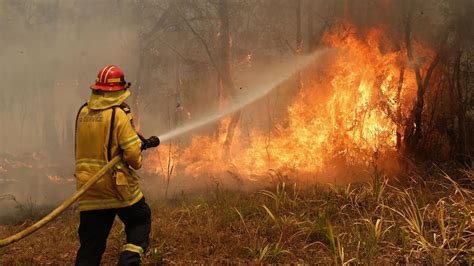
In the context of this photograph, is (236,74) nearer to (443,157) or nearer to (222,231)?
(443,157)

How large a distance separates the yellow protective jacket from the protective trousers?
0.10m

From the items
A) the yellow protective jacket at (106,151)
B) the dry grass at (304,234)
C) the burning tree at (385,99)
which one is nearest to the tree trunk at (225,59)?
the burning tree at (385,99)

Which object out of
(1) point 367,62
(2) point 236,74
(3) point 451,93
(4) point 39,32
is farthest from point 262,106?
(4) point 39,32

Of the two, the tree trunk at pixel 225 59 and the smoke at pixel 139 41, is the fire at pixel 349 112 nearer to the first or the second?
the smoke at pixel 139 41

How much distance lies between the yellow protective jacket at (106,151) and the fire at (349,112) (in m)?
4.19

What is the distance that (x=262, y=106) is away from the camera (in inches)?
582

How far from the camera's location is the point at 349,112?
809 cm

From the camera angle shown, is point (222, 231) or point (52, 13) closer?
point (222, 231)

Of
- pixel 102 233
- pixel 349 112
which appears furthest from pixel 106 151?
pixel 349 112

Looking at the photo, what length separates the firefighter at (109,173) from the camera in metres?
3.26

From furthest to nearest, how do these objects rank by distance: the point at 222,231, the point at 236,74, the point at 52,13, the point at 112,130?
the point at 52,13 < the point at 236,74 < the point at 222,231 < the point at 112,130

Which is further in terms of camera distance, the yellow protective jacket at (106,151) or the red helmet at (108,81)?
the red helmet at (108,81)

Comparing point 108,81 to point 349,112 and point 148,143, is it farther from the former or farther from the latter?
point 349,112

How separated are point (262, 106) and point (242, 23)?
137 inches
